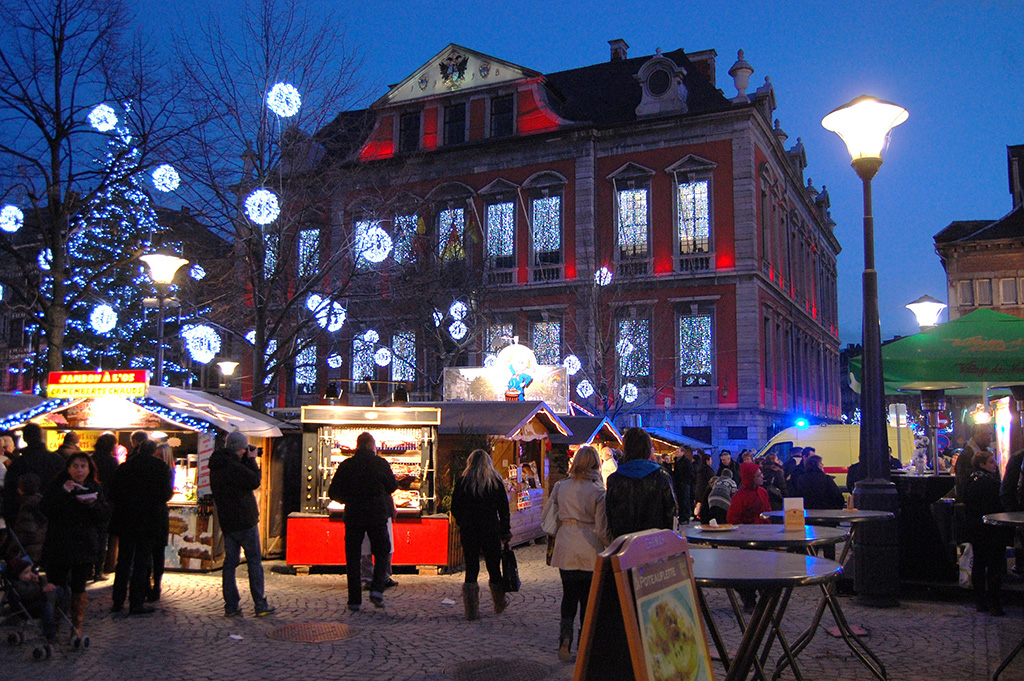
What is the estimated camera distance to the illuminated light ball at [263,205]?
43.7 ft

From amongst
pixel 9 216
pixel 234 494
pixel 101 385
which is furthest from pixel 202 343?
pixel 234 494

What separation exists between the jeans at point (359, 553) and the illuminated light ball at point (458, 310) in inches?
678

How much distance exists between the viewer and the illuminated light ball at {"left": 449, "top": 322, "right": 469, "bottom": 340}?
1110 inches

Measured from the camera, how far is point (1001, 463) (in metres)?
13.8

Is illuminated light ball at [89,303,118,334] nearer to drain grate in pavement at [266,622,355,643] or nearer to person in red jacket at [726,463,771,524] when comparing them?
drain grate in pavement at [266,622,355,643]

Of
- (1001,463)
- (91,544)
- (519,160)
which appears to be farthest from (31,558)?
(519,160)

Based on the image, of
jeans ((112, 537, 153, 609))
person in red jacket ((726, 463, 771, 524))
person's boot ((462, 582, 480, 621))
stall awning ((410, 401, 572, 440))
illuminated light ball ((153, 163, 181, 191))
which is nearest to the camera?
person's boot ((462, 582, 480, 621))

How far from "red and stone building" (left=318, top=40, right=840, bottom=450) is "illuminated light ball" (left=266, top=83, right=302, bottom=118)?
447 inches

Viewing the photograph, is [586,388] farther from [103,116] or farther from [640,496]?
[640,496]

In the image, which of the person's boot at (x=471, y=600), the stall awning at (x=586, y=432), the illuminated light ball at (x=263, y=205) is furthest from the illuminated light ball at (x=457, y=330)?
the person's boot at (x=471, y=600)

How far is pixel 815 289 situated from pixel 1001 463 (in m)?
34.4

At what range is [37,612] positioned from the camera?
7.49 meters

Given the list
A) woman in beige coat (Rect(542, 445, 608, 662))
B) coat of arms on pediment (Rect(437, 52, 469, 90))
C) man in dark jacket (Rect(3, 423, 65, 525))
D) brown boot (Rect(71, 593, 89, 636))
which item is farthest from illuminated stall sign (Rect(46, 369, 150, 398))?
coat of arms on pediment (Rect(437, 52, 469, 90))

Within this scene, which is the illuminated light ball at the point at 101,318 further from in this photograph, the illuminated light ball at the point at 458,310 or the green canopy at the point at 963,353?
the illuminated light ball at the point at 458,310
